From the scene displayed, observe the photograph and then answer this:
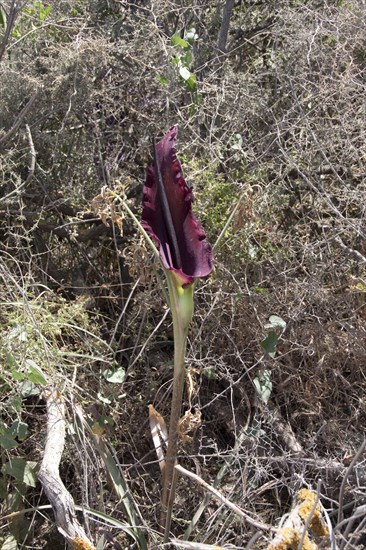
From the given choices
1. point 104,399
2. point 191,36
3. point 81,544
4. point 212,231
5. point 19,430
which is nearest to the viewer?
point 81,544

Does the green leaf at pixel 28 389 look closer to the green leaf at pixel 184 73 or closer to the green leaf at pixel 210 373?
the green leaf at pixel 210 373

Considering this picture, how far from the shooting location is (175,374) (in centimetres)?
211

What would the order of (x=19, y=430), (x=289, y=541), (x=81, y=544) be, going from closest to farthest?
(x=289, y=541) < (x=81, y=544) < (x=19, y=430)

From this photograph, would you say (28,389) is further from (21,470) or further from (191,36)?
(191,36)

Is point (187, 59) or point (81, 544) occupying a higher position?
point (187, 59)

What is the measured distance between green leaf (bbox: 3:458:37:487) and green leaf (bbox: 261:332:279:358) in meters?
0.74

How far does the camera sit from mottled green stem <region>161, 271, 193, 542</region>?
1994 millimetres

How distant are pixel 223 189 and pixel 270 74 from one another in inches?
21.5

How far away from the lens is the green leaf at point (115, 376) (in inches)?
94.5

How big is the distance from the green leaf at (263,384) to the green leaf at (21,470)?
675 mm

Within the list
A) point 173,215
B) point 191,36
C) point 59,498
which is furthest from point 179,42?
point 59,498

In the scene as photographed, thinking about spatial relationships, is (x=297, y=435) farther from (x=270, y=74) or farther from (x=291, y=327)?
(x=270, y=74)

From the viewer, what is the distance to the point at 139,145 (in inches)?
110

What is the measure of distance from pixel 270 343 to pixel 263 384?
122 mm
